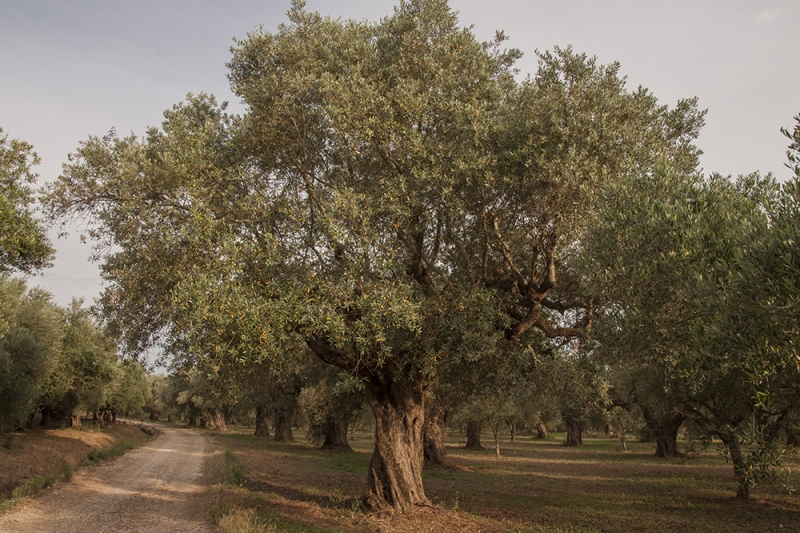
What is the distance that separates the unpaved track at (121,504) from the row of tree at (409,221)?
175 inches

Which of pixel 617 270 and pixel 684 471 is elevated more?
pixel 617 270

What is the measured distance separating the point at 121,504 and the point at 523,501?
1553 centimetres

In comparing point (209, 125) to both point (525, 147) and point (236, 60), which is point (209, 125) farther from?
point (525, 147)

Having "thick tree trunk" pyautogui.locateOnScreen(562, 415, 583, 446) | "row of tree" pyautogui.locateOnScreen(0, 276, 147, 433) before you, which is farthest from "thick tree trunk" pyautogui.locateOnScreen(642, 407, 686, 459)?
"row of tree" pyautogui.locateOnScreen(0, 276, 147, 433)

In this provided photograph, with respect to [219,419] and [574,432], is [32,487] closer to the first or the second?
Answer: [574,432]

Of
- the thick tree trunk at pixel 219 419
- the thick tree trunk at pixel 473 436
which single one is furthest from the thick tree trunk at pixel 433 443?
the thick tree trunk at pixel 219 419

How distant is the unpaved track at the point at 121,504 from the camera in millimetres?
14492

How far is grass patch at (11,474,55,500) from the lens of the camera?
704 inches

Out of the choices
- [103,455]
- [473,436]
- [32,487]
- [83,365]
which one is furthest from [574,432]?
[32,487]

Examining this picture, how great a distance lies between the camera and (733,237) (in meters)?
8.16

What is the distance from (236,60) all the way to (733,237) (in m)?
15.2

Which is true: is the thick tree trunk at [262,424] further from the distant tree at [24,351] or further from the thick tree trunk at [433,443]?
the thick tree trunk at [433,443]

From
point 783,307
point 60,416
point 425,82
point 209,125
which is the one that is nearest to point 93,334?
point 60,416

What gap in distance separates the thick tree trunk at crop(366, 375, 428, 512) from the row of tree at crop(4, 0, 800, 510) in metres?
0.07
